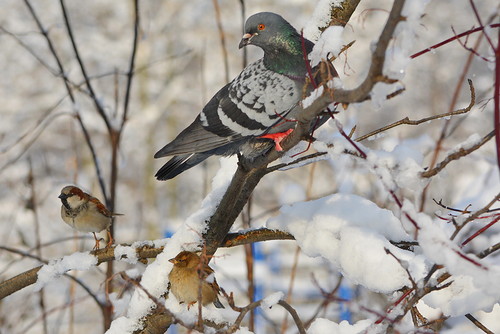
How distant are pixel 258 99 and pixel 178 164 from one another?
0.33 metres

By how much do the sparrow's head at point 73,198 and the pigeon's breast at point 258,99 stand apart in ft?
1.72

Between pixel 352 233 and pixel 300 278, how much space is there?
33.1ft

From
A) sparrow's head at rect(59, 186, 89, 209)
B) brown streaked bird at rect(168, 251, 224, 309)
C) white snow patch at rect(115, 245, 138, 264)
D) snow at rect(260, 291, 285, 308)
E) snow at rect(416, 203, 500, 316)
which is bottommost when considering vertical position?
snow at rect(416, 203, 500, 316)

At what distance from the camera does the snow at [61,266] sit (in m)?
1.34

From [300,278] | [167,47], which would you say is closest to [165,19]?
[167,47]

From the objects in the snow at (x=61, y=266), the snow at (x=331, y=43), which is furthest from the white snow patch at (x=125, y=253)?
the snow at (x=331, y=43)

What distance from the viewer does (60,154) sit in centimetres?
1236

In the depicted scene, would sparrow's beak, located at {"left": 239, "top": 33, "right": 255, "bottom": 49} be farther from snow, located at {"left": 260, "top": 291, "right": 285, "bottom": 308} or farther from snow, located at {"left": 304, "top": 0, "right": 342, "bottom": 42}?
snow, located at {"left": 260, "top": 291, "right": 285, "bottom": 308}

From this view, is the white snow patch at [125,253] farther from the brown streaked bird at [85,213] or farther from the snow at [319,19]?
the snow at [319,19]

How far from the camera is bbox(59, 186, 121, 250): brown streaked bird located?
1.88m

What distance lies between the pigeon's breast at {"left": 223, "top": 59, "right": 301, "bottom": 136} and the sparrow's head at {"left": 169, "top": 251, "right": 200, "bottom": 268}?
19.7 inches

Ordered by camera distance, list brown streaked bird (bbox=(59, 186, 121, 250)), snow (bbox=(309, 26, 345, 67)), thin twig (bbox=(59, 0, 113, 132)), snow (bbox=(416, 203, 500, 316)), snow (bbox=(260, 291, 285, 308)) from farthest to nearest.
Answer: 1. brown streaked bird (bbox=(59, 186, 121, 250))
2. thin twig (bbox=(59, 0, 113, 132))
3. snow (bbox=(260, 291, 285, 308))
4. snow (bbox=(309, 26, 345, 67))
5. snow (bbox=(416, 203, 500, 316))

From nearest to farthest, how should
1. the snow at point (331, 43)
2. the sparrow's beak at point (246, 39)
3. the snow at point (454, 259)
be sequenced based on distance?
the snow at point (454, 259) < the snow at point (331, 43) < the sparrow's beak at point (246, 39)

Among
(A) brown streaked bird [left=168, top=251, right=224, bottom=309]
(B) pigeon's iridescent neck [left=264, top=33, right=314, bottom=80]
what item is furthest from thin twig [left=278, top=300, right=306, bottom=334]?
(B) pigeon's iridescent neck [left=264, top=33, right=314, bottom=80]
